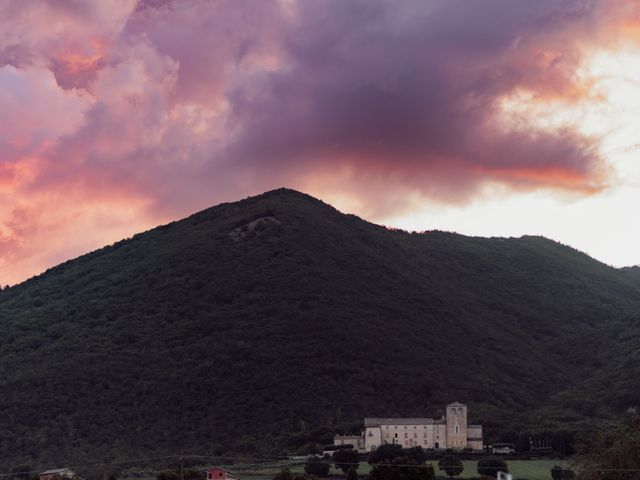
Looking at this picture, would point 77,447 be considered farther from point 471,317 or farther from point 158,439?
point 471,317

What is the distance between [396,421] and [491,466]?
74.5 ft

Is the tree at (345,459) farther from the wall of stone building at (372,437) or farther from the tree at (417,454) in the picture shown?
the wall of stone building at (372,437)

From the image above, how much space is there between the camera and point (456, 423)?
132 m

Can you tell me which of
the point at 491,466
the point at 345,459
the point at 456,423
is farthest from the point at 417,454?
the point at 456,423

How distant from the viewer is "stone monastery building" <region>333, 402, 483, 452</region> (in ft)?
422

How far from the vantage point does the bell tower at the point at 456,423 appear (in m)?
132

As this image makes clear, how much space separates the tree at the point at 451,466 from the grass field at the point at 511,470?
1.57 feet

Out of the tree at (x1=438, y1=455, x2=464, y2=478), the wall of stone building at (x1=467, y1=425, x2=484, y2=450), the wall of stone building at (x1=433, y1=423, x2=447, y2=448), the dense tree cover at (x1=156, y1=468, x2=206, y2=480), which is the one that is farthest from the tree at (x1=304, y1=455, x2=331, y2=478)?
the wall of stone building at (x1=467, y1=425, x2=484, y2=450)

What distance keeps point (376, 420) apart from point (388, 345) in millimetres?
30354

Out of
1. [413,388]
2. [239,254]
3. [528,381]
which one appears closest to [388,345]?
[413,388]

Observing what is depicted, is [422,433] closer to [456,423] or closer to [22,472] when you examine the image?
[456,423]

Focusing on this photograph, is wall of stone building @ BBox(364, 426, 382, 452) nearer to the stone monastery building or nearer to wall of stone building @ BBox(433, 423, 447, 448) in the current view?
the stone monastery building

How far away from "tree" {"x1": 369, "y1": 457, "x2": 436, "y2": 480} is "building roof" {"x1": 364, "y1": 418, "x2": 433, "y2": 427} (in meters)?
29.6

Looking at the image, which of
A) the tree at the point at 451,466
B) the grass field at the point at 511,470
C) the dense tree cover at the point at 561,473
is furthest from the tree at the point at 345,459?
the dense tree cover at the point at 561,473
